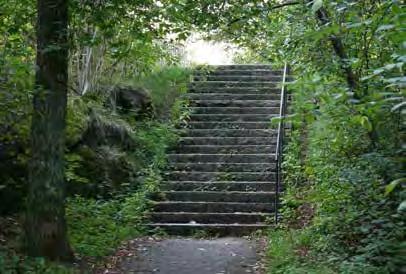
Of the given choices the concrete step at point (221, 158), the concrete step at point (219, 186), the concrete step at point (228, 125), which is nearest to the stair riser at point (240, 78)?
the concrete step at point (228, 125)

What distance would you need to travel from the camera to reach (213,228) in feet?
29.3

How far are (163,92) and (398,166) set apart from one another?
27.7 ft

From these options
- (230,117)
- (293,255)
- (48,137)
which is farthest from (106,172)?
(230,117)

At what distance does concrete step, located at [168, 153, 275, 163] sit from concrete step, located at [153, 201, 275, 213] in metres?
1.55

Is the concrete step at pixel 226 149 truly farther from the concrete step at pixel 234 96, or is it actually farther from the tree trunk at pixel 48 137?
the tree trunk at pixel 48 137

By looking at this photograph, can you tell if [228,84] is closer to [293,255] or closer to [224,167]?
[224,167]

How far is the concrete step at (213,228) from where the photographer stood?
8.84m

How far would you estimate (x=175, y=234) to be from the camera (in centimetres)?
891

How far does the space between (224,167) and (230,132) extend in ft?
4.55

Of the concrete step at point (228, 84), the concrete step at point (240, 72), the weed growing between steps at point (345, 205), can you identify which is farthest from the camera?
the concrete step at point (240, 72)

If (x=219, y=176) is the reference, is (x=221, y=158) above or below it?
above

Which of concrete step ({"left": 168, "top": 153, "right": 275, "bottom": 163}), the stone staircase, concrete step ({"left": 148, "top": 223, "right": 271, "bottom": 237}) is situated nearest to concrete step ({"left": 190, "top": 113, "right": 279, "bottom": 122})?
the stone staircase

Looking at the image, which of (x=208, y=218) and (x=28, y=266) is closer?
(x=28, y=266)

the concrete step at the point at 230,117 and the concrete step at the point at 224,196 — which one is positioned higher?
the concrete step at the point at 230,117
